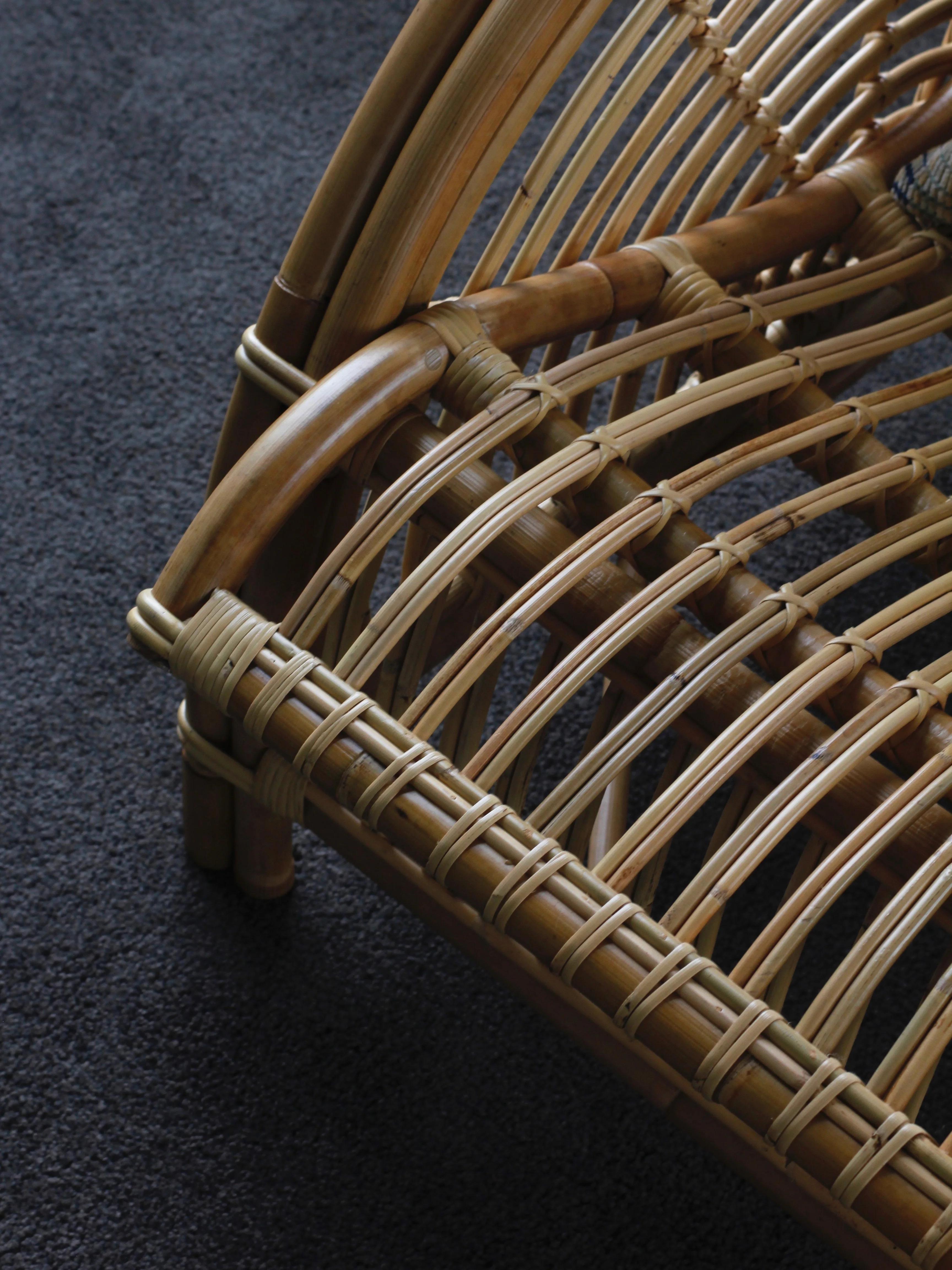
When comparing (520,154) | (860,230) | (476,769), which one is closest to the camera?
(476,769)

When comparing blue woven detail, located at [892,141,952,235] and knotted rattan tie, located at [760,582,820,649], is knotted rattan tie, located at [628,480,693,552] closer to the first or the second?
knotted rattan tie, located at [760,582,820,649]

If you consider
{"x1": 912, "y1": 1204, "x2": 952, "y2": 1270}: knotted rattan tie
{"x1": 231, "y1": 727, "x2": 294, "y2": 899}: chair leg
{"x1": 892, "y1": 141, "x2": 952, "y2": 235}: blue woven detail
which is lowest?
{"x1": 231, "y1": 727, "x2": 294, "y2": 899}: chair leg

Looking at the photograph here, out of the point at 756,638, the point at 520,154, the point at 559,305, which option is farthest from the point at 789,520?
the point at 520,154

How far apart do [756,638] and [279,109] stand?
38.9 inches

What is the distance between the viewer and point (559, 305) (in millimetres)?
662

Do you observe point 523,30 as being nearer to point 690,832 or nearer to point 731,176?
point 731,176

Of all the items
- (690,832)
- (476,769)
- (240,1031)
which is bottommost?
(240,1031)

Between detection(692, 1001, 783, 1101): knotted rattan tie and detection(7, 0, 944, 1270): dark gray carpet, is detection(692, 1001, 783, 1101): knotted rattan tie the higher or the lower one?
the higher one

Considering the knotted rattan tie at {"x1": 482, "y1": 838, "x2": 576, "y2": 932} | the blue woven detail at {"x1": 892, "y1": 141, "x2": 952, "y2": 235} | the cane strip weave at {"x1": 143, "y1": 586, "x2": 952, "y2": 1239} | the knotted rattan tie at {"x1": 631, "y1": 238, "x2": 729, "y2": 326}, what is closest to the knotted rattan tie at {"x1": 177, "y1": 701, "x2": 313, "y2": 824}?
the cane strip weave at {"x1": 143, "y1": 586, "x2": 952, "y2": 1239}

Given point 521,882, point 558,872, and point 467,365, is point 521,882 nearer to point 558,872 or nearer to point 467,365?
point 558,872

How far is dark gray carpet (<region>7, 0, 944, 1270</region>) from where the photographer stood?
742mm

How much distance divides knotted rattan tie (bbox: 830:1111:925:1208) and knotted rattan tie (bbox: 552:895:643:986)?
12 cm

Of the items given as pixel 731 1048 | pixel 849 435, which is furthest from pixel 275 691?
pixel 849 435

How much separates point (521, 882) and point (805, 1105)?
0.45 ft
